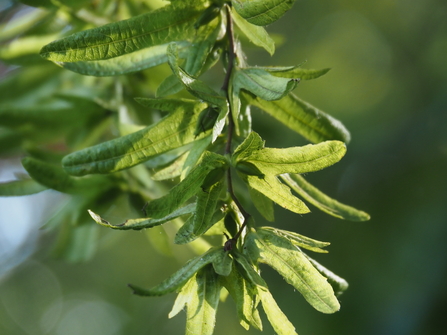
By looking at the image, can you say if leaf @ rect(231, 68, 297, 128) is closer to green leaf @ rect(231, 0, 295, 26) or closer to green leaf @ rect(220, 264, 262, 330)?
green leaf @ rect(231, 0, 295, 26)

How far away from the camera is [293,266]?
38.4 inches

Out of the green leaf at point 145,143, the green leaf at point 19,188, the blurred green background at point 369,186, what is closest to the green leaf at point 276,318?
the green leaf at point 145,143

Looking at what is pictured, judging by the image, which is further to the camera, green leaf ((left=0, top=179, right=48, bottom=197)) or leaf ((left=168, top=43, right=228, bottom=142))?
green leaf ((left=0, top=179, right=48, bottom=197))

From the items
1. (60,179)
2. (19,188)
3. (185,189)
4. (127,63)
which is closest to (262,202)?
(185,189)

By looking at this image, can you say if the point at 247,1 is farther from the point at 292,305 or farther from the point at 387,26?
the point at 387,26

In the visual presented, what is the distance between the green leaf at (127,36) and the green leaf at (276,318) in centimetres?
62

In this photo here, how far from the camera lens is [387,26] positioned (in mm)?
3795

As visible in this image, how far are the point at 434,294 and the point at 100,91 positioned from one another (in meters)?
2.02

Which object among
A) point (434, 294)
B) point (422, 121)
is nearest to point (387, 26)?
point (422, 121)

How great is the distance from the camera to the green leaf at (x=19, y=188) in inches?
61.2

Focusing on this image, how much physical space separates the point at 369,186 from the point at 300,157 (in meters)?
2.36

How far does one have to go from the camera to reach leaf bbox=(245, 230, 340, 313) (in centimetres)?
95

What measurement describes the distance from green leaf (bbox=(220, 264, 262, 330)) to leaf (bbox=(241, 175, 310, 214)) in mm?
170

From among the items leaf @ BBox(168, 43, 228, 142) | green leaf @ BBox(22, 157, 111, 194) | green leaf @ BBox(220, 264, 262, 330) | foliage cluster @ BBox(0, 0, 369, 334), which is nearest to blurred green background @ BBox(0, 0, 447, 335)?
green leaf @ BBox(22, 157, 111, 194)
